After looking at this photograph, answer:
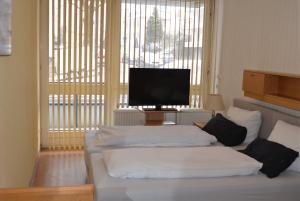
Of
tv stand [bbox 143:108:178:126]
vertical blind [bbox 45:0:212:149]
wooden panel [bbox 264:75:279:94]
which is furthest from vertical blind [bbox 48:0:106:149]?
wooden panel [bbox 264:75:279:94]

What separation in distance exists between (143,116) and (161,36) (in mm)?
1309

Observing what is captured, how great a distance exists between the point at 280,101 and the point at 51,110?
11.2 feet

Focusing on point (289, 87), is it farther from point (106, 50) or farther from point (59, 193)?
point (59, 193)

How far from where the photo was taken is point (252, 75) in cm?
446

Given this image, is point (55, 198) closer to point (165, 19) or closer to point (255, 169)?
point (255, 169)

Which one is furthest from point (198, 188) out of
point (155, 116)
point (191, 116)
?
point (191, 116)

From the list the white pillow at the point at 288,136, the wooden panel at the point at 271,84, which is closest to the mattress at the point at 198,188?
the white pillow at the point at 288,136

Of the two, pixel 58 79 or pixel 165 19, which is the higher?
pixel 165 19

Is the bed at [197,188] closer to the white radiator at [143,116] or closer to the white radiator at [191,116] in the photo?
the white radiator at [143,116]

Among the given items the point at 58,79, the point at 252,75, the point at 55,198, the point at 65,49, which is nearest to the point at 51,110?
the point at 58,79

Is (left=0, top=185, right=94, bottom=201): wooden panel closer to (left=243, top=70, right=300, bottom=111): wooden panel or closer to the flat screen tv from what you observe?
(left=243, top=70, right=300, bottom=111): wooden panel

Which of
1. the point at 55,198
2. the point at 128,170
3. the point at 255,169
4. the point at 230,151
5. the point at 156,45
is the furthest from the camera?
the point at 156,45

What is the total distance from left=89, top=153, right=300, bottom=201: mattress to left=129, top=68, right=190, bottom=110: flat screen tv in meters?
2.66

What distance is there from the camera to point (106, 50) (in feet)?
19.2
